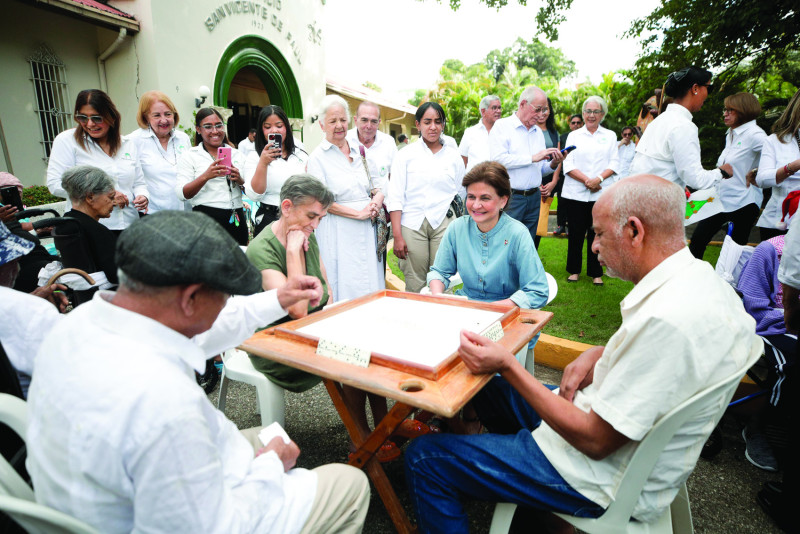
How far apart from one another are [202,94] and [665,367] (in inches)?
349

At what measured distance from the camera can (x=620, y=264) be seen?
1.65 metres

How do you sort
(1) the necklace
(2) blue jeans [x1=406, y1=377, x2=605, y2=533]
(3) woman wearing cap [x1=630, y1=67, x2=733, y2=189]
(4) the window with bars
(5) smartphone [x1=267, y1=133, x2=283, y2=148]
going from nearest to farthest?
(2) blue jeans [x1=406, y1=377, x2=605, y2=533]
(3) woman wearing cap [x1=630, y1=67, x2=733, y2=189]
(5) smartphone [x1=267, y1=133, x2=283, y2=148]
(1) the necklace
(4) the window with bars

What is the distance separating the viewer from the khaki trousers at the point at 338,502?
132 centimetres

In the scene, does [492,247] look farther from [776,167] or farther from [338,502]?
[776,167]

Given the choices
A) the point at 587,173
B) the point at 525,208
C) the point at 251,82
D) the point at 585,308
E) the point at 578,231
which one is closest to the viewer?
the point at 585,308

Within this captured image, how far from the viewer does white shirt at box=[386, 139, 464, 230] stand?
13.5 ft

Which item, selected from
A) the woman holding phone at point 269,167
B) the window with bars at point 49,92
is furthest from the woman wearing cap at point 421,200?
the window with bars at point 49,92

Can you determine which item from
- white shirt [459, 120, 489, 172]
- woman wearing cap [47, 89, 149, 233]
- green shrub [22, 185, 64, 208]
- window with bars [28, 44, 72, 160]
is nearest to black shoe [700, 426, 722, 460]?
white shirt [459, 120, 489, 172]

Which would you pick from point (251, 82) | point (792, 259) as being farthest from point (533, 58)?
point (792, 259)

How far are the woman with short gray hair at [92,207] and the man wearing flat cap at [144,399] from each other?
85.8 inches

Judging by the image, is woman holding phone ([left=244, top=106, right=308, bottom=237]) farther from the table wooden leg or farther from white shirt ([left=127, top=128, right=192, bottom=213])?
the table wooden leg

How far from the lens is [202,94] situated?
8.16 meters

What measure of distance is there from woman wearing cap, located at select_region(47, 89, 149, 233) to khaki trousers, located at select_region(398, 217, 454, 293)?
235 cm

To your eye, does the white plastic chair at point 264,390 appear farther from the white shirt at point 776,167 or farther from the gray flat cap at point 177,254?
the white shirt at point 776,167
